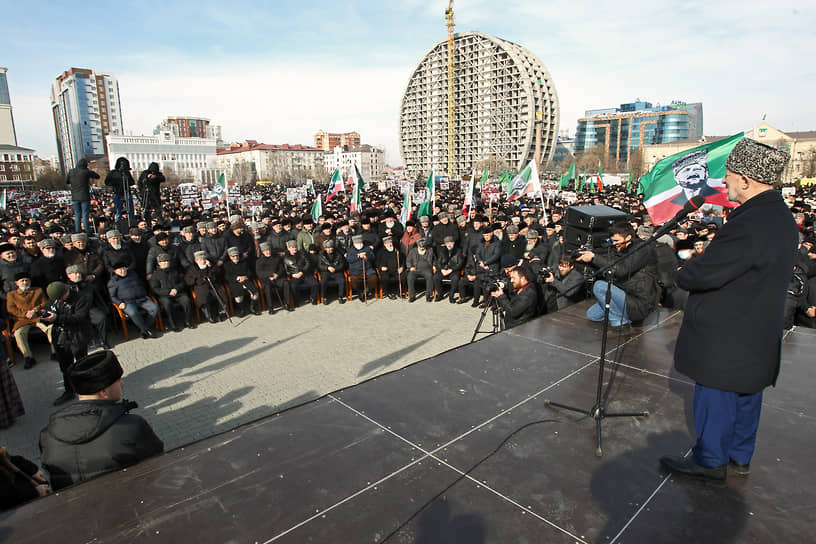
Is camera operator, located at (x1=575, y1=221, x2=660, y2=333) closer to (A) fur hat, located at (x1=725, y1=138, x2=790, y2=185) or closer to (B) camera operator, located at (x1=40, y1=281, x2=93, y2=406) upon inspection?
(A) fur hat, located at (x1=725, y1=138, x2=790, y2=185)

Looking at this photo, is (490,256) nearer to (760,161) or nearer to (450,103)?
(760,161)

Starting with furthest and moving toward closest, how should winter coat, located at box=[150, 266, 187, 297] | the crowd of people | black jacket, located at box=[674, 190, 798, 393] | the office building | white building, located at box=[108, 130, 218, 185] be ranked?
the office building, white building, located at box=[108, 130, 218, 185], winter coat, located at box=[150, 266, 187, 297], the crowd of people, black jacket, located at box=[674, 190, 798, 393]

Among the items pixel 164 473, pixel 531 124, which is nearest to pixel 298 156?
pixel 531 124

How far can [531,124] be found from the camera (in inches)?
4045

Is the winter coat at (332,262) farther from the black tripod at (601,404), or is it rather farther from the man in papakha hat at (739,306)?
the man in papakha hat at (739,306)

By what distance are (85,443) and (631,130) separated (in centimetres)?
15774

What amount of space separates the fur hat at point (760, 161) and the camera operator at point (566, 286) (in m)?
4.84

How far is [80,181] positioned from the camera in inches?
460

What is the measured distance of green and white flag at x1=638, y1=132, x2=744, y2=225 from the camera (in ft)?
19.3

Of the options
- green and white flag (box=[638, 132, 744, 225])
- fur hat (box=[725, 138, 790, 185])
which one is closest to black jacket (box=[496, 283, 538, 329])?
green and white flag (box=[638, 132, 744, 225])

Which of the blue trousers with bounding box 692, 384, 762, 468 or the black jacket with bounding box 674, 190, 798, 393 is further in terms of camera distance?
the blue trousers with bounding box 692, 384, 762, 468

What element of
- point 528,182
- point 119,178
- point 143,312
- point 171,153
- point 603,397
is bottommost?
point 143,312

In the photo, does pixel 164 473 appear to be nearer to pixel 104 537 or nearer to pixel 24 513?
pixel 104 537

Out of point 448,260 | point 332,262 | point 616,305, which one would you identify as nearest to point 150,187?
point 332,262
